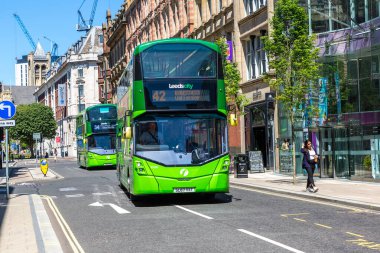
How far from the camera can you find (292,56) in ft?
74.8

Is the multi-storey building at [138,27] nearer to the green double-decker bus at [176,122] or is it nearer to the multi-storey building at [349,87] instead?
the multi-storey building at [349,87]

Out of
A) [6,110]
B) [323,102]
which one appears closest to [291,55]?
[323,102]

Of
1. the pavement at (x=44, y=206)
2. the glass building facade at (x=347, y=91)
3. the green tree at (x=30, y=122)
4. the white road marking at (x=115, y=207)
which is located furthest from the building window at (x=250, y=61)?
the green tree at (x=30, y=122)

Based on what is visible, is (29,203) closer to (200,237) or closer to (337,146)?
(200,237)

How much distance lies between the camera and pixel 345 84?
83.4ft

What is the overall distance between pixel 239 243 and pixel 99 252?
7.57ft

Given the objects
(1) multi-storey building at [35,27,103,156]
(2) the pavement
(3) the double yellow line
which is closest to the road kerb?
(2) the pavement

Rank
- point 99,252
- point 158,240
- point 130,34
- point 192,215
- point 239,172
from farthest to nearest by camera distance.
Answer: point 130,34 < point 239,172 < point 192,215 < point 158,240 < point 99,252

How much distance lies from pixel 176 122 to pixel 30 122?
326 feet

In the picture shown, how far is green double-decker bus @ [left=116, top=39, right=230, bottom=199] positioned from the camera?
50.7 ft

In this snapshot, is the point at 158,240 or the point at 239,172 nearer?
the point at 158,240

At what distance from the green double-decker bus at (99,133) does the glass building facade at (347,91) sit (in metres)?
15.7

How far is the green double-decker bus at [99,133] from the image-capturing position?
39594mm

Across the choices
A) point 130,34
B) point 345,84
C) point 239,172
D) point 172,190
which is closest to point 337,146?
point 345,84
